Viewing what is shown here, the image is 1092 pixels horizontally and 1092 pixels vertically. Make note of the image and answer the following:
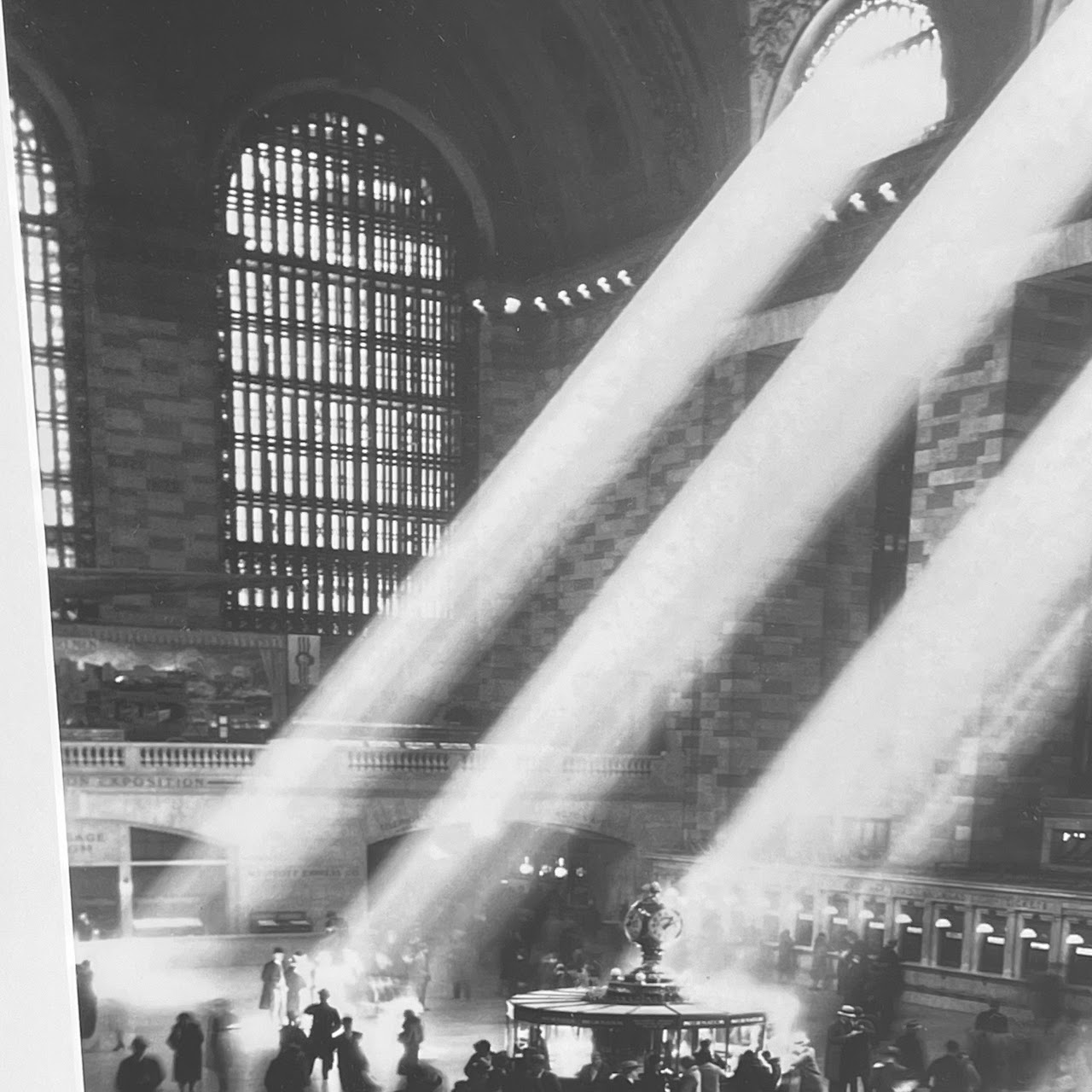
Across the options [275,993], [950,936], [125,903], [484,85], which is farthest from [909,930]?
[484,85]

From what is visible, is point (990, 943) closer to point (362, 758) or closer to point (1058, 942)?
point (1058, 942)

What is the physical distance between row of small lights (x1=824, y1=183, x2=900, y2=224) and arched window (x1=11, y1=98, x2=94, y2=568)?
437 cm

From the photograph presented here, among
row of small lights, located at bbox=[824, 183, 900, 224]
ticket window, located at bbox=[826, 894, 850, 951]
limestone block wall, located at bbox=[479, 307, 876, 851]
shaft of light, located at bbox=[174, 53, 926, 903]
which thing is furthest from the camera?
row of small lights, located at bbox=[824, 183, 900, 224]

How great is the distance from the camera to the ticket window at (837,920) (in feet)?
29.0

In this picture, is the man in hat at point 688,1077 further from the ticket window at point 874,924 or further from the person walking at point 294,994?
the person walking at point 294,994

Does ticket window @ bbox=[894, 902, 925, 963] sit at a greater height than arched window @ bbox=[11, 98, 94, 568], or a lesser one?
lesser

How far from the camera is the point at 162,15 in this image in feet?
28.5

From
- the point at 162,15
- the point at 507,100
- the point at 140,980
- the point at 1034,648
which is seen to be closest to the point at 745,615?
the point at 1034,648

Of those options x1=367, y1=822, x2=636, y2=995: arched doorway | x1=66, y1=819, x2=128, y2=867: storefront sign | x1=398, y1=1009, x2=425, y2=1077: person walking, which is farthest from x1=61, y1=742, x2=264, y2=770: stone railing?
x1=398, y1=1009, x2=425, y2=1077: person walking

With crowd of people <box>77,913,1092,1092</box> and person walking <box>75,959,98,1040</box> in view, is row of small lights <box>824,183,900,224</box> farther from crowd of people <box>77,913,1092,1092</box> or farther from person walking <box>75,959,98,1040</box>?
person walking <box>75,959,98,1040</box>

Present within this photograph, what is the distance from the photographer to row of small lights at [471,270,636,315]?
371 inches

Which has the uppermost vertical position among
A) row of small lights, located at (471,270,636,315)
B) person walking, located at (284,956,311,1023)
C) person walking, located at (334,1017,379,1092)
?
row of small lights, located at (471,270,636,315)

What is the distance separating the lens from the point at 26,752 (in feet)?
22.0

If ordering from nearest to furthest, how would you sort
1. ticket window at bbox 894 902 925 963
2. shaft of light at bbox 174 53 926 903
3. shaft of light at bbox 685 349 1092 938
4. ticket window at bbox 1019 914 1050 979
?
ticket window at bbox 1019 914 1050 979 < ticket window at bbox 894 902 925 963 < shaft of light at bbox 685 349 1092 938 < shaft of light at bbox 174 53 926 903
